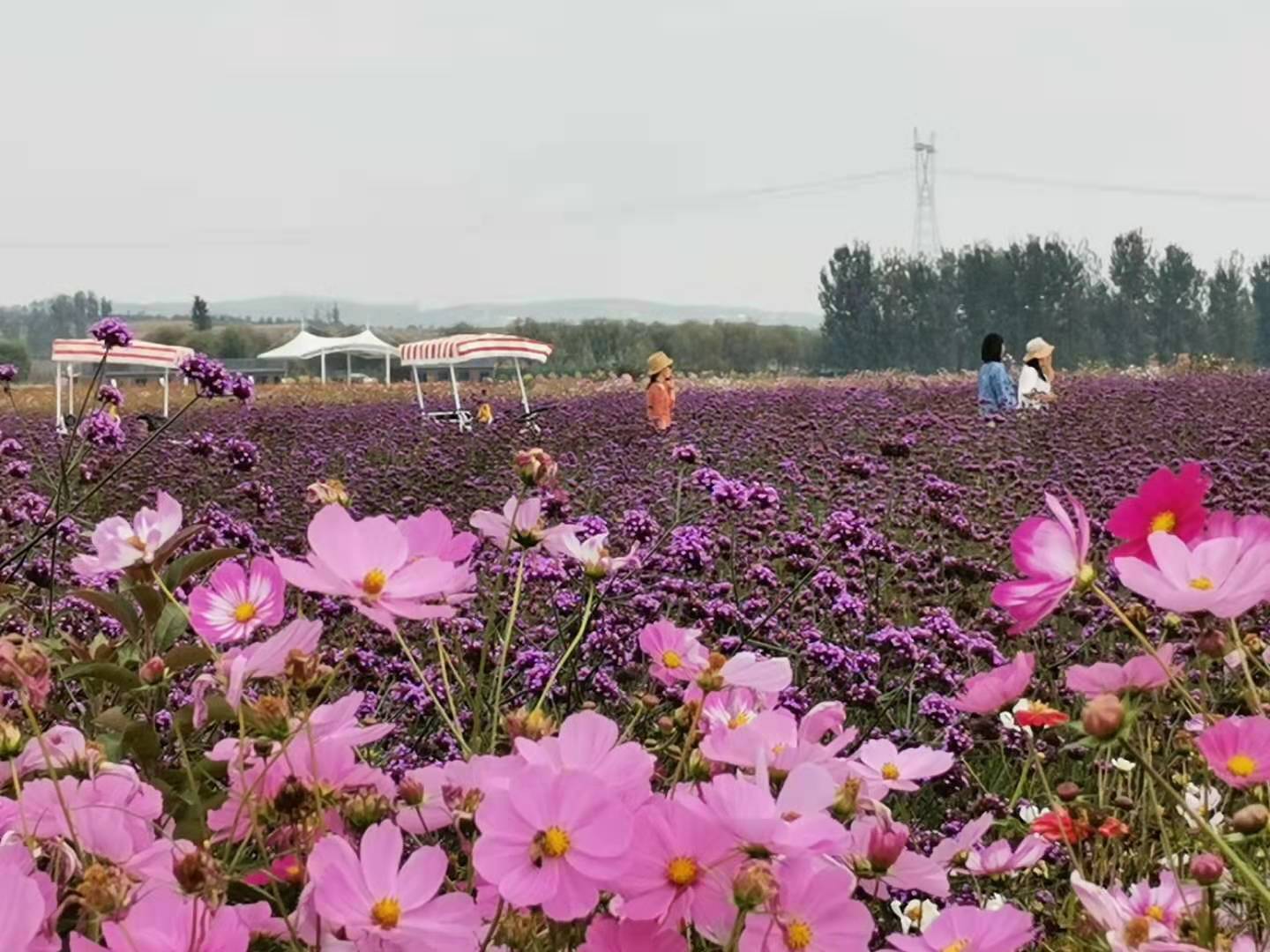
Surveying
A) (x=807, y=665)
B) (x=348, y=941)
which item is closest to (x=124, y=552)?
(x=348, y=941)

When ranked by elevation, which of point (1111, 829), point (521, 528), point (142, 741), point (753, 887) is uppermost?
point (521, 528)

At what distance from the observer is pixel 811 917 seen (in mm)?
680

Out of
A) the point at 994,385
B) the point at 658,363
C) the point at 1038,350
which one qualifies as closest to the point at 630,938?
the point at 994,385

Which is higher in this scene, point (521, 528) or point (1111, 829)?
point (521, 528)

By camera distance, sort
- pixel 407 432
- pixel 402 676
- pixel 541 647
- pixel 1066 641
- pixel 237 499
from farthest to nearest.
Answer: pixel 407 432 → pixel 237 499 → pixel 1066 641 → pixel 541 647 → pixel 402 676

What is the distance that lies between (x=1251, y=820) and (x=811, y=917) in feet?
0.86

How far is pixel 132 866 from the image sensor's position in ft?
2.51

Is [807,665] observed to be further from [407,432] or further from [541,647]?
[407,432]

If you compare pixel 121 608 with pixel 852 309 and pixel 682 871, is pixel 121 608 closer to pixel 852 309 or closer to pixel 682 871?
pixel 682 871

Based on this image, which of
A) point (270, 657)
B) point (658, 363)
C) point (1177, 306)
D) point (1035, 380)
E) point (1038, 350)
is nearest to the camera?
point (270, 657)

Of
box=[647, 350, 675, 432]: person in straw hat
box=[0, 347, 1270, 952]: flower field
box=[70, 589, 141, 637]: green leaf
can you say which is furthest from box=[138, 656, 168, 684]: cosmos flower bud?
box=[647, 350, 675, 432]: person in straw hat

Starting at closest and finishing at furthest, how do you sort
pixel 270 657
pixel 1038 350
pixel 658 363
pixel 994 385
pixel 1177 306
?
pixel 270 657
pixel 994 385
pixel 658 363
pixel 1038 350
pixel 1177 306

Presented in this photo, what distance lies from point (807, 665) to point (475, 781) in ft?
7.47

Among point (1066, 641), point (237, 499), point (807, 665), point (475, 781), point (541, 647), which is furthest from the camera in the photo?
point (237, 499)
